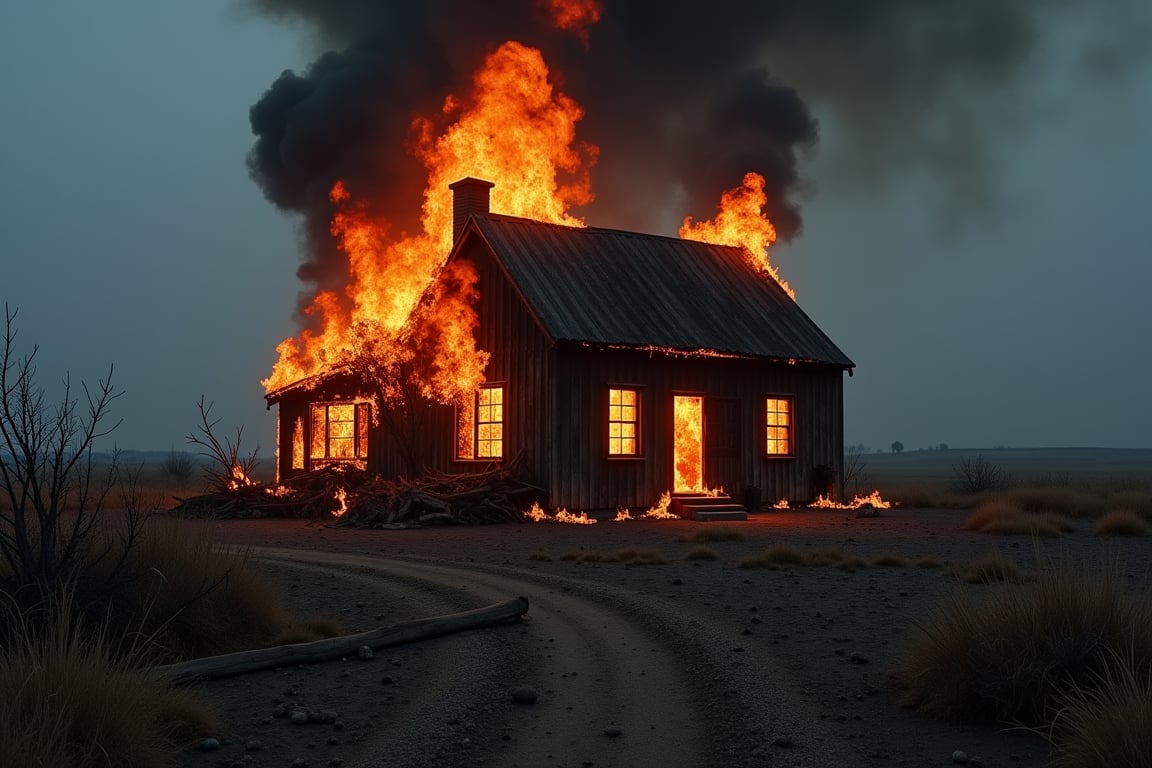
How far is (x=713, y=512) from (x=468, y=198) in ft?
31.2

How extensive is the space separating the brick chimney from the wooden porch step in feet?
28.1

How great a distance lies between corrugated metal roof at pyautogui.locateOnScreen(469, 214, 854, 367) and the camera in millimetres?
22672

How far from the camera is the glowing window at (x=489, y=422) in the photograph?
23.1 m

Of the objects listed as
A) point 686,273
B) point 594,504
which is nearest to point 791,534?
point 594,504

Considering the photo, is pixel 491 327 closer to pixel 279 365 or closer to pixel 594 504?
pixel 594 504

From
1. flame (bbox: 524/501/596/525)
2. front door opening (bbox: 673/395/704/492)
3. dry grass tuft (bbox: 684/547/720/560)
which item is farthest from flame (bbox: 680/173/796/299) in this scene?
dry grass tuft (bbox: 684/547/720/560)

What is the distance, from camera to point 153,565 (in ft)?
29.9

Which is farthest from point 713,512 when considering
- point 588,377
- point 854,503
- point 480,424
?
point 854,503

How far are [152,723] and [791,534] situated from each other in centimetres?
1427

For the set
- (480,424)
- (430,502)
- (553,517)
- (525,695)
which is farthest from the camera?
(480,424)

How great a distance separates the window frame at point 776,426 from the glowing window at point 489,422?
21.0ft

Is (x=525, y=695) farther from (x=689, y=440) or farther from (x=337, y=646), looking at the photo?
(x=689, y=440)

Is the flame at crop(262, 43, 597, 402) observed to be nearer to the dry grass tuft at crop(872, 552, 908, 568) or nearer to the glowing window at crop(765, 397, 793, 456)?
the glowing window at crop(765, 397, 793, 456)

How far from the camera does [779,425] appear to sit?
25.9 m
